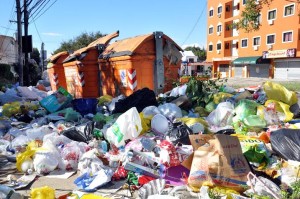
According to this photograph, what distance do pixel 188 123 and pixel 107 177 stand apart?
179cm

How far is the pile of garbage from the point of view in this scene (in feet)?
8.18

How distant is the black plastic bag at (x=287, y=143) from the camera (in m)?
3.18

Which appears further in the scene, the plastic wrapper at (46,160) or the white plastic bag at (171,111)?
the white plastic bag at (171,111)

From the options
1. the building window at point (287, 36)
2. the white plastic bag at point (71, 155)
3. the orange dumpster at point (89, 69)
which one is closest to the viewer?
the white plastic bag at point (71, 155)

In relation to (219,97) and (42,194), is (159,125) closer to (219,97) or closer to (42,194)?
(219,97)

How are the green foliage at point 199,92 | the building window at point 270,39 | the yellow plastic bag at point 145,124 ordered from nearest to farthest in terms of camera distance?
the yellow plastic bag at point 145,124 < the green foliage at point 199,92 < the building window at point 270,39

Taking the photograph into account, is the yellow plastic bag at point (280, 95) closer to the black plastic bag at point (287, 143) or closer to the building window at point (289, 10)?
the black plastic bag at point (287, 143)

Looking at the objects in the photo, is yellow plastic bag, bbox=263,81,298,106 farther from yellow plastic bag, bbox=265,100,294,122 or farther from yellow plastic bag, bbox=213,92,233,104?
yellow plastic bag, bbox=213,92,233,104

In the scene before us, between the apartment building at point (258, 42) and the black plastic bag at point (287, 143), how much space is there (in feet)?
70.2

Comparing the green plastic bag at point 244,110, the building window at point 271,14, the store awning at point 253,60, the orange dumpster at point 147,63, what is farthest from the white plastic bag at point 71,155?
the store awning at point 253,60

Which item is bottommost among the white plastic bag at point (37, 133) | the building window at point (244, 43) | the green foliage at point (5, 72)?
the white plastic bag at point (37, 133)

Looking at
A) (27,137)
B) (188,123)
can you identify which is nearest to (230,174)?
(188,123)

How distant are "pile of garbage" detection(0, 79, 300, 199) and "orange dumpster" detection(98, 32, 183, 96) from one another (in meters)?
0.91

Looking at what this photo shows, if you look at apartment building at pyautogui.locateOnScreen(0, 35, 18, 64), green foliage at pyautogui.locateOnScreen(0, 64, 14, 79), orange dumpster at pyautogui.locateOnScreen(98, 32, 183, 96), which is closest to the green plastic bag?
orange dumpster at pyautogui.locateOnScreen(98, 32, 183, 96)
